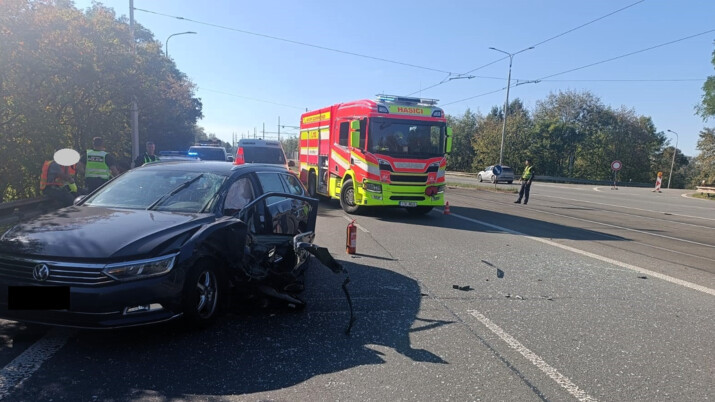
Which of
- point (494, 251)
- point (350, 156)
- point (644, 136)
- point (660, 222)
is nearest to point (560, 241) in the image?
point (494, 251)

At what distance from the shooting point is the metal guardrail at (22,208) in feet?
25.2

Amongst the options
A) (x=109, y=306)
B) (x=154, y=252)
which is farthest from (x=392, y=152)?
(x=109, y=306)

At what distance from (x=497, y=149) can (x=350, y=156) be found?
48.1 m

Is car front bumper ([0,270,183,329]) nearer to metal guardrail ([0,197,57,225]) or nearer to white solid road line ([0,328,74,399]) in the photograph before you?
white solid road line ([0,328,74,399])

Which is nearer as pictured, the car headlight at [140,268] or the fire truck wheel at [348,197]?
the car headlight at [140,268]

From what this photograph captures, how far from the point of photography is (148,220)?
4137 millimetres

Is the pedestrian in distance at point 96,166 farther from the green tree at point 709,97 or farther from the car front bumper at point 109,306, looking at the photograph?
the green tree at point 709,97

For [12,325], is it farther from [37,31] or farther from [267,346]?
[37,31]

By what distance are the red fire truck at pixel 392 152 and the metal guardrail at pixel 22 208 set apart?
7.02 meters

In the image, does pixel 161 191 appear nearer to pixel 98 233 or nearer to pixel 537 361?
pixel 98 233

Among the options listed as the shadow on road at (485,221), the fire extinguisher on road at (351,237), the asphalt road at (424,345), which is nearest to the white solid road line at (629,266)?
the asphalt road at (424,345)

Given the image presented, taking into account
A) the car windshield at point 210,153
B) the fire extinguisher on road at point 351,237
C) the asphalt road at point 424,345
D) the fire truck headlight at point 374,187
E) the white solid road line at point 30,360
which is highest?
the car windshield at point 210,153

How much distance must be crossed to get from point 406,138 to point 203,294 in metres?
9.01

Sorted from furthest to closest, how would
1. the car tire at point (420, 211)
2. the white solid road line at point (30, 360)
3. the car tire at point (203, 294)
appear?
the car tire at point (420, 211) < the car tire at point (203, 294) < the white solid road line at point (30, 360)
